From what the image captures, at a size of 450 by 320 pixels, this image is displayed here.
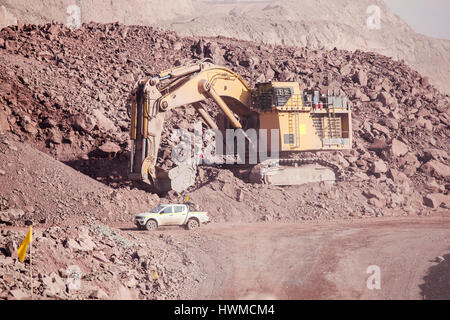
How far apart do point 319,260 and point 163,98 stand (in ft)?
32.4

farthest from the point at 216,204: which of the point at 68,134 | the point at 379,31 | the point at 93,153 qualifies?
the point at 379,31

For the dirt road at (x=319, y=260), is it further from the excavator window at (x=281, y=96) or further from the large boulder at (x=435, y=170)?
the large boulder at (x=435, y=170)

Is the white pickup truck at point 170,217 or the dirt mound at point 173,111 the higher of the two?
the dirt mound at point 173,111

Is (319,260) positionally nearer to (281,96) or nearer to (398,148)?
(281,96)

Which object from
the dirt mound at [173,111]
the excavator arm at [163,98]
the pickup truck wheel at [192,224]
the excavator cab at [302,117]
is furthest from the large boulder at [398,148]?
the pickup truck wheel at [192,224]

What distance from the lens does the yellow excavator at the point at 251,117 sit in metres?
21.8

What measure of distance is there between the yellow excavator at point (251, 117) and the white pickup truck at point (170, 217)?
7.50 ft

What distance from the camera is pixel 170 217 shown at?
770 inches

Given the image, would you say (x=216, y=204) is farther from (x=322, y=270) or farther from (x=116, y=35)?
(x=116, y=35)

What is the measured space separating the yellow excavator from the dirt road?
389 centimetres

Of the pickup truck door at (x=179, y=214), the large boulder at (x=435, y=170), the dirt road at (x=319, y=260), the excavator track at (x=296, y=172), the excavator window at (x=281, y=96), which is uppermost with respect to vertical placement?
the excavator window at (x=281, y=96)

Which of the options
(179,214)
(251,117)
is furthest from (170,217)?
(251,117)

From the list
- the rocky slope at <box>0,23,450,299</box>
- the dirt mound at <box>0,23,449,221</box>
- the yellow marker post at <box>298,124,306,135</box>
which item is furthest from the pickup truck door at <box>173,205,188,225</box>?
the yellow marker post at <box>298,124,306,135</box>

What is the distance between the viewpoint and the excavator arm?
850 inches
